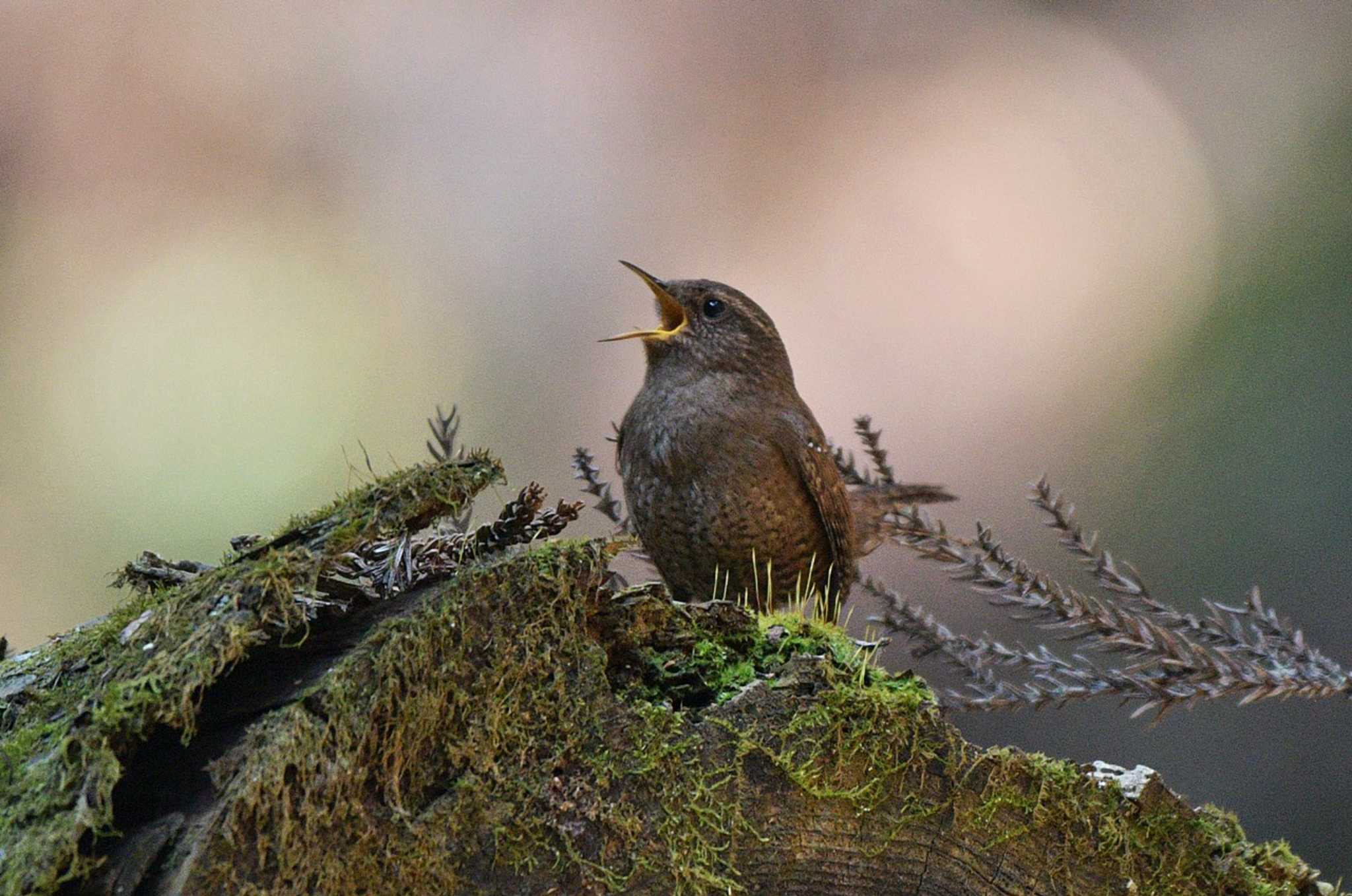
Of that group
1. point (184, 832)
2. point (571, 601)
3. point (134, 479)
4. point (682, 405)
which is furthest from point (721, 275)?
point (184, 832)

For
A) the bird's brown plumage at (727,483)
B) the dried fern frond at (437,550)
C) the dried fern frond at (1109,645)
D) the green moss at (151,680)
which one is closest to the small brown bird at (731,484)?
the bird's brown plumage at (727,483)

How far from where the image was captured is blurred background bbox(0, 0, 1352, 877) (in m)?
4.69

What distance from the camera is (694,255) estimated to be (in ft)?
18.6

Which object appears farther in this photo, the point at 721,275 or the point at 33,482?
the point at 721,275

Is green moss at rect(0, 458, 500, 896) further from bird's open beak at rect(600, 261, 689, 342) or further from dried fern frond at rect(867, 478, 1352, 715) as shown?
bird's open beak at rect(600, 261, 689, 342)

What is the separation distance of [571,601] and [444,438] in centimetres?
135

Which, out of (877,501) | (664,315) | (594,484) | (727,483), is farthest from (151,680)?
(664,315)

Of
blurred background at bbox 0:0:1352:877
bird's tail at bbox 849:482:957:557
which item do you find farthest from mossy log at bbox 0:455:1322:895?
blurred background at bbox 0:0:1352:877

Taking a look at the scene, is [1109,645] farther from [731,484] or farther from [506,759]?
[506,759]

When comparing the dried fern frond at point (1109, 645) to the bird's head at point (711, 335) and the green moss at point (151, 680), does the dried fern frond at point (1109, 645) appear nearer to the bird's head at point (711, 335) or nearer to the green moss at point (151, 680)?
the bird's head at point (711, 335)

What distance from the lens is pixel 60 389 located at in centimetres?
522

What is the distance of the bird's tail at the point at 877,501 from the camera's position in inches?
140

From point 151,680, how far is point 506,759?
0.43 meters

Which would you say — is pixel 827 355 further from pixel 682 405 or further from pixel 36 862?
pixel 36 862
